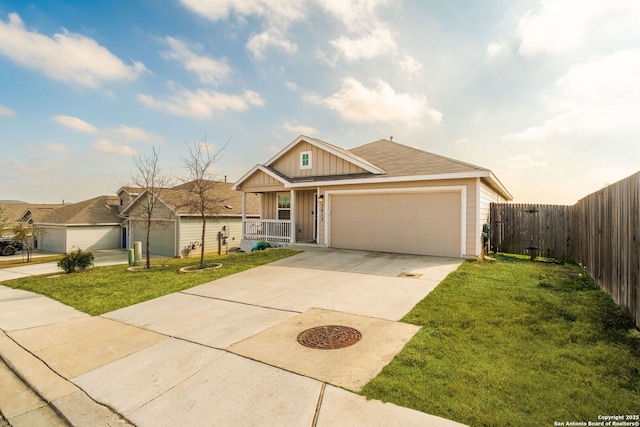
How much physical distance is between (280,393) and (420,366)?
4.87ft

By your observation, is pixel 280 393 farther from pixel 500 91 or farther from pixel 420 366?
pixel 500 91

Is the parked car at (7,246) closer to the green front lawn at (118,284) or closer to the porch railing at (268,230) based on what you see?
the green front lawn at (118,284)

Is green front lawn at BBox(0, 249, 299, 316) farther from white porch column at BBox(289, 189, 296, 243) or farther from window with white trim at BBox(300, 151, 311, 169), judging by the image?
window with white trim at BBox(300, 151, 311, 169)

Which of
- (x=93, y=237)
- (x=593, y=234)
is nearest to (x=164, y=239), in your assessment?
(x=93, y=237)

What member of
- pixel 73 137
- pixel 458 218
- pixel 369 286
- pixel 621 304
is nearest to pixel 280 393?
pixel 369 286

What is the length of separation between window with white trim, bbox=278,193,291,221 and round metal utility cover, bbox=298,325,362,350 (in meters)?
11.5

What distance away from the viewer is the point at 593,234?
719 centimetres

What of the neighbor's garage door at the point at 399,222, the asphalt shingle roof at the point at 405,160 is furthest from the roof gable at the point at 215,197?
the neighbor's garage door at the point at 399,222

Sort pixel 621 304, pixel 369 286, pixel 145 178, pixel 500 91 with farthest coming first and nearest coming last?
pixel 145 178, pixel 500 91, pixel 369 286, pixel 621 304

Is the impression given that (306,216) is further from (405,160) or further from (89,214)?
(89,214)

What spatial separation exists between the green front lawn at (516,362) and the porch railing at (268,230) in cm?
941

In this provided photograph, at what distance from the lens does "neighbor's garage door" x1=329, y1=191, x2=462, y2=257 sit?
33.7 feet

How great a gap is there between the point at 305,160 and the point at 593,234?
34.8 ft

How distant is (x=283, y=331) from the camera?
4527 mm
